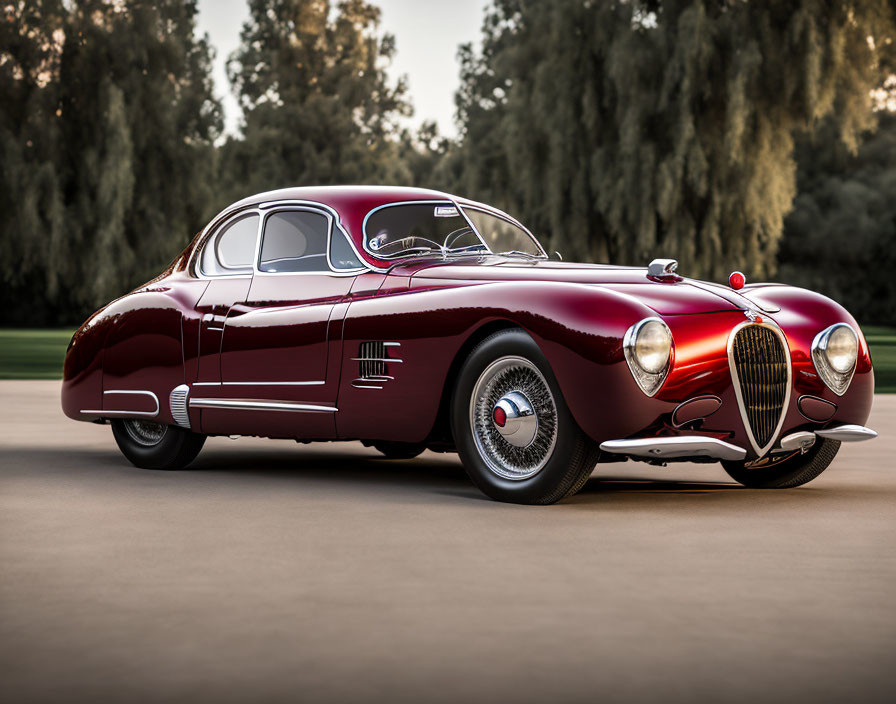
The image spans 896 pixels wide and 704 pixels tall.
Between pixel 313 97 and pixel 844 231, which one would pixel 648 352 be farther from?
pixel 313 97

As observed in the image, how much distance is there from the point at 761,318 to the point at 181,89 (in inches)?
1421

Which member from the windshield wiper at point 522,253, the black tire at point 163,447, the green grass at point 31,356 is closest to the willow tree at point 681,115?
the green grass at point 31,356

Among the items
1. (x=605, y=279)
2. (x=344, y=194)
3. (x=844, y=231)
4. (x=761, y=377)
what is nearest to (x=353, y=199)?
(x=344, y=194)

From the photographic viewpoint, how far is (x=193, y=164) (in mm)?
39938

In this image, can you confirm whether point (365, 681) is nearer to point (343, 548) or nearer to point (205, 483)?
point (343, 548)

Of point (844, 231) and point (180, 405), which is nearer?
point (180, 405)

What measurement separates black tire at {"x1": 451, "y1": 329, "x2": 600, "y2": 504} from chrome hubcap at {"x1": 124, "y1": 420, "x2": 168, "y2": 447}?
2.72 m

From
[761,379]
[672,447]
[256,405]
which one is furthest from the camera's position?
[256,405]

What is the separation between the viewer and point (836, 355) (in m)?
8.02

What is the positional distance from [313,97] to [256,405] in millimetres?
65469

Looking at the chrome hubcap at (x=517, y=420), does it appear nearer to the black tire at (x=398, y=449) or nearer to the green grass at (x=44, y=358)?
the black tire at (x=398, y=449)

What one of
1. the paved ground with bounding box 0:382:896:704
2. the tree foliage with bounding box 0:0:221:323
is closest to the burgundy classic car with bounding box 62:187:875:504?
the paved ground with bounding box 0:382:896:704

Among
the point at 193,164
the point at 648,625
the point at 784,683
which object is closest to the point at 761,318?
the point at 648,625

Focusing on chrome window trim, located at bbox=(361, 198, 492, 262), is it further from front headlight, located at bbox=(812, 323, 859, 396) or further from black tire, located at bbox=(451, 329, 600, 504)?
front headlight, located at bbox=(812, 323, 859, 396)
